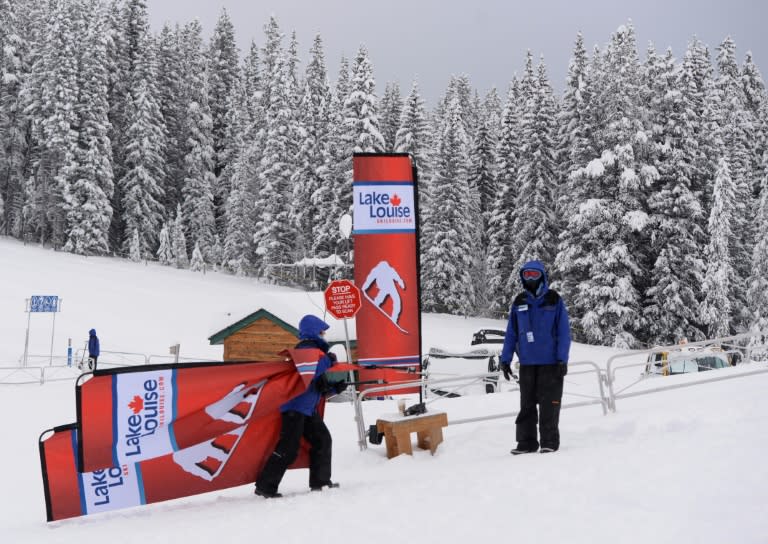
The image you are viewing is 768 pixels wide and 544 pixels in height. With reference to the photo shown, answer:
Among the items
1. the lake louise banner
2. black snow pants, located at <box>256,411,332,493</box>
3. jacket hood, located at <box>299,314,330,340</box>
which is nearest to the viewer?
the lake louise banner

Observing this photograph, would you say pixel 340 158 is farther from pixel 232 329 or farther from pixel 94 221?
pixel 232 329

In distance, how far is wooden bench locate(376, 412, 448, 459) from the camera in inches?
313

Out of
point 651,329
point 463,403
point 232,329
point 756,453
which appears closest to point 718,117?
point 651,329

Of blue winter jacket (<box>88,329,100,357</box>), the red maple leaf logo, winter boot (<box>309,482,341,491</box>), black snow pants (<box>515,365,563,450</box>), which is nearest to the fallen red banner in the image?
the red maple leaf logo

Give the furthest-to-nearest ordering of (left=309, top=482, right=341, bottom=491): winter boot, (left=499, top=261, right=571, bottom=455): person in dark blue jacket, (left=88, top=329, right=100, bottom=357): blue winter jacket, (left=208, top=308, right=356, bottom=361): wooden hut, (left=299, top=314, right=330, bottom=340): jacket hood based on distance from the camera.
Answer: (left=208, top=308, right=356, bottom=361): wooden hut
(left=88, top=329, right=100, bottom=357): blue winter jacket
(left=499, top=261, right=571, bottom=455): person in dark blue jacket
(left=299, top=314, right=330, bottom=340): jacket hood
(left=309, top=482, right=341, bottom=491): winter boot

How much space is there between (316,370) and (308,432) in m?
0.61

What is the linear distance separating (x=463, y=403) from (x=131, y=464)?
7791 mm

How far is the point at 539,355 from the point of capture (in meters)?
7.23

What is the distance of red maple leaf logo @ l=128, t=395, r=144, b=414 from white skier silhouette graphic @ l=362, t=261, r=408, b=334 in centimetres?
591

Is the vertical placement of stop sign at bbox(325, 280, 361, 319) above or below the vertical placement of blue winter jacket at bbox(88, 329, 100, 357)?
above

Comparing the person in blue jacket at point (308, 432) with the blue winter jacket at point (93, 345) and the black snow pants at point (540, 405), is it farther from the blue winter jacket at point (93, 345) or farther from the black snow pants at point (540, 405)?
the blue winter jacket at point (93, 345)

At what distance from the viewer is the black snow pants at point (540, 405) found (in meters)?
7.15

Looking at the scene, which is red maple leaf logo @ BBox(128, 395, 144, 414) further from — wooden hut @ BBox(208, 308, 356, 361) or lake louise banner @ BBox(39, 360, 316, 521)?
wooden hut @ BBox(208, 308, 356, 361)

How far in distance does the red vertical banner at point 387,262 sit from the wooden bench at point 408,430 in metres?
3.05
